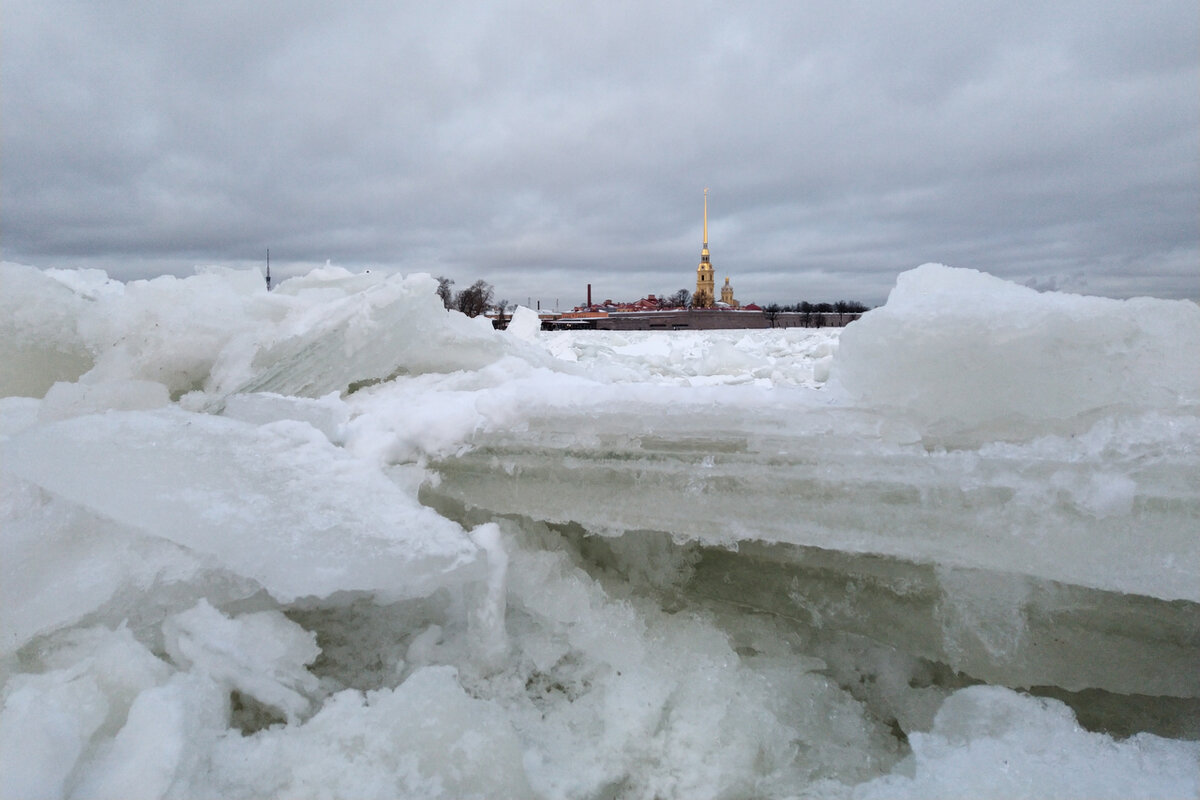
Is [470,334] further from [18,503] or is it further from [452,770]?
[452,770]

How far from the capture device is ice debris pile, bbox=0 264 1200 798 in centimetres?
104

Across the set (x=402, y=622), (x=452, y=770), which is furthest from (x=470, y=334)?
(x=452, y=770)

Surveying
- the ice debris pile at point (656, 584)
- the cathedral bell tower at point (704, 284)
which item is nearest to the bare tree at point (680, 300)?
the cathedral bell tower at point (704, 284)

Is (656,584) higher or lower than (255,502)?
lower

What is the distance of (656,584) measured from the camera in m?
1.54

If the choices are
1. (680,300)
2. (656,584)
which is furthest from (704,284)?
(656,584)

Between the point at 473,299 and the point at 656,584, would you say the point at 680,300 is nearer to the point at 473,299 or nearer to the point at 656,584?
the point at 473,299

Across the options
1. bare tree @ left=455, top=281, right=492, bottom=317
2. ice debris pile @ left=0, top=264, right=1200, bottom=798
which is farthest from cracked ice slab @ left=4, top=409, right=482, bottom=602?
bare tree @ left=455, top=281, right=492, bottom=317

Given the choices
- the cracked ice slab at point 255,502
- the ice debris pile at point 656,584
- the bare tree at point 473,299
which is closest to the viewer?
the ice debris pile at point 656,584

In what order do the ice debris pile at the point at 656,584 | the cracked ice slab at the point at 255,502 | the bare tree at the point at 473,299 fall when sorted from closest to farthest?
the ice debris pile at the point at 656,584, the cracked ice slab at the point at 255,502, the bare tree at the point at 473,299

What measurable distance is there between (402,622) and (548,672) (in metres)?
0.35

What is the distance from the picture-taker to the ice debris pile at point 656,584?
1.04m

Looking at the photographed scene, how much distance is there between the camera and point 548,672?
4.31 ft

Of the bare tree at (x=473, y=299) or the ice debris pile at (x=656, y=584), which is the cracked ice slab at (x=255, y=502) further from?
the bare tree at (x=473, y=299)
